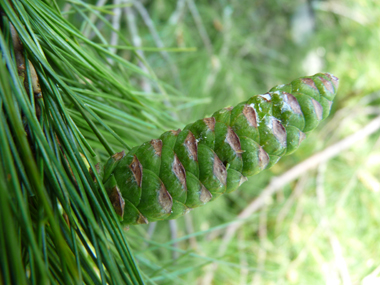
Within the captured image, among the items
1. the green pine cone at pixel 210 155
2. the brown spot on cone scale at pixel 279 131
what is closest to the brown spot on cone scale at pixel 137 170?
the green pine cone at pixel 210 155

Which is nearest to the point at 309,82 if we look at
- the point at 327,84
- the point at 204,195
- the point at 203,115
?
the point at 327,84

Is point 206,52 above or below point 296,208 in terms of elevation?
above

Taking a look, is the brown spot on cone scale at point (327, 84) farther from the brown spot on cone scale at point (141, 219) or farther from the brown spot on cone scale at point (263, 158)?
the brown spot on cone scale at point (141, 219)

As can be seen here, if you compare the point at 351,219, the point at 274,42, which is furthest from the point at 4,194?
the point at 274,42

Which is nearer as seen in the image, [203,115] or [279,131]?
[279,131]

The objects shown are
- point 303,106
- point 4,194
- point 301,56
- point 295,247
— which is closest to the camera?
point 4,194

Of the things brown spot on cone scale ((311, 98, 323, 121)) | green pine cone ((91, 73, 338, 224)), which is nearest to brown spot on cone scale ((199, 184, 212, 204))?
green pine cone ((91, 73, 338, 224))

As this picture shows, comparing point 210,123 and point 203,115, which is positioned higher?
point 203,115

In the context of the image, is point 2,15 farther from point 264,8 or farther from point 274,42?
point 274,42

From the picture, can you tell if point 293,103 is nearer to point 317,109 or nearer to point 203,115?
point 317,109
